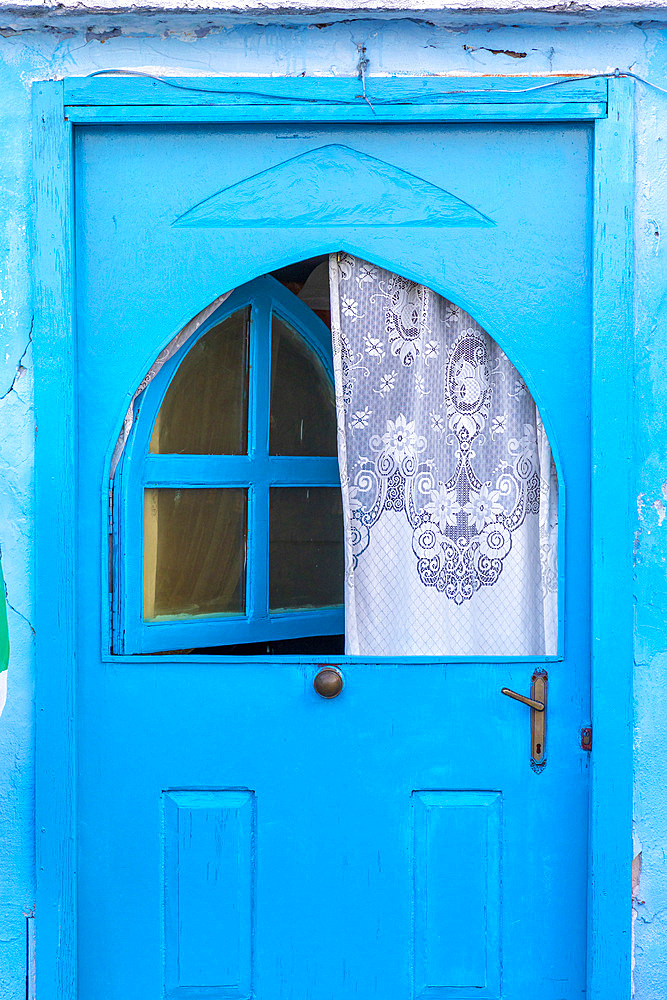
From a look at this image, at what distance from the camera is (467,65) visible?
209cm

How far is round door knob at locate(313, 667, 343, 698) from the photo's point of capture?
209 centimetres

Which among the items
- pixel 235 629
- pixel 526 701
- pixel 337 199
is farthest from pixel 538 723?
pixel 337 199

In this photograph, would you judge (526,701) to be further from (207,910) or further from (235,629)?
(207,910)

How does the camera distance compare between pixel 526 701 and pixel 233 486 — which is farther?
pixel 233 486

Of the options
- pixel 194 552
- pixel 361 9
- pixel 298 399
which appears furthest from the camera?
pixel 298 399

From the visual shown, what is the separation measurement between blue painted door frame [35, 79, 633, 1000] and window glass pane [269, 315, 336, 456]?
2.04 ft

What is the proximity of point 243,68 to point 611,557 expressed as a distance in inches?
60.9

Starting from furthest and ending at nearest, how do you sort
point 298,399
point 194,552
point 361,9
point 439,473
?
point 298,399 → point 194,552 → point 439,473 → point 361,9

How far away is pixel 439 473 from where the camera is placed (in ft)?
7.19

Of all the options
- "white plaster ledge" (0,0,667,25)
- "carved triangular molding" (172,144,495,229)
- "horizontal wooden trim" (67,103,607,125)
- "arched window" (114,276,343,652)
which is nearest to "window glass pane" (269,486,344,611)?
"arched window" (114,276,343,652)

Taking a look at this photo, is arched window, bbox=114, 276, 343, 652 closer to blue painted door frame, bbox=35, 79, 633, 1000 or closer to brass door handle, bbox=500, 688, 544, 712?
blue painted door frame, bbox=35, 79, 633, 1000

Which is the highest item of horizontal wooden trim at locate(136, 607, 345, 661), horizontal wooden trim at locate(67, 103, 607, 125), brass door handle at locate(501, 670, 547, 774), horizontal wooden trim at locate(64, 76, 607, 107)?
horizontal wooden trim at locate(64, 76, 607, 107)

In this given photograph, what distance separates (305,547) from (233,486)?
1.27 feet

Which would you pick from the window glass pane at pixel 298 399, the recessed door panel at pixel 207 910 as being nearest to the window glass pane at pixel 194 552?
the window glass pane at pixel 298 399
